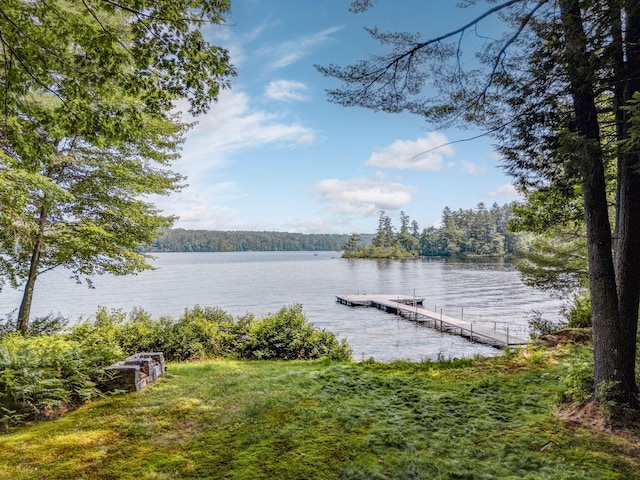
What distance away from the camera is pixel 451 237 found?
99562 mm

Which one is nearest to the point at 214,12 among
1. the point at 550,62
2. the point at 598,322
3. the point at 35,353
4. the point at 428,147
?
the point at 428,147

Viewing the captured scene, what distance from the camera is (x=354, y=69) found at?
4.79m

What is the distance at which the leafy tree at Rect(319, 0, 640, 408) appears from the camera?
3883mm

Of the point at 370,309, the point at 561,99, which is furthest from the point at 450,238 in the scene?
the point at 561,99

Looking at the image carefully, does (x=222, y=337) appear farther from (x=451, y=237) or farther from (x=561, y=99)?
(x=451, y=237)

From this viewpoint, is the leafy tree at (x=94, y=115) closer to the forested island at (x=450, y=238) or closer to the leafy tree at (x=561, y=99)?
the leafy tree at (x=561, y=99)

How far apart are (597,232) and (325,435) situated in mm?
3975

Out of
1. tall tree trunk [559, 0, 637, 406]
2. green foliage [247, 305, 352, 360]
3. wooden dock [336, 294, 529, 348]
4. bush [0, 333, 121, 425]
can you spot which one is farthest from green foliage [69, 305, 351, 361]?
wooden dock [336, 294, 529, 348]

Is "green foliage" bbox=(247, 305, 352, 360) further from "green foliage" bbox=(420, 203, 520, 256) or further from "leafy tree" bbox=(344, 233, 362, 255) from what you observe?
"leafy tree" bbox=(344, 233, 362, 255)

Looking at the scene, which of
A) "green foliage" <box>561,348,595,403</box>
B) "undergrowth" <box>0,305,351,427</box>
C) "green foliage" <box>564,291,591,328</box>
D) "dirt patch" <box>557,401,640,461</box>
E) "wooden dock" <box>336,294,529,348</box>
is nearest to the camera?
"dirt patch" <box>557,401,640,461</box>

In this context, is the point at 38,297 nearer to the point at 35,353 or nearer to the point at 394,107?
the point at 35,353

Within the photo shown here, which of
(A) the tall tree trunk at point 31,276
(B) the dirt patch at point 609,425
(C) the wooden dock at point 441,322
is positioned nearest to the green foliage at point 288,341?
(B) the dirt patch at point 609,425

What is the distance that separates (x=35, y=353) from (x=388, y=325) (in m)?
21.5

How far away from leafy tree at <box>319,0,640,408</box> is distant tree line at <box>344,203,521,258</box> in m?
92.2
